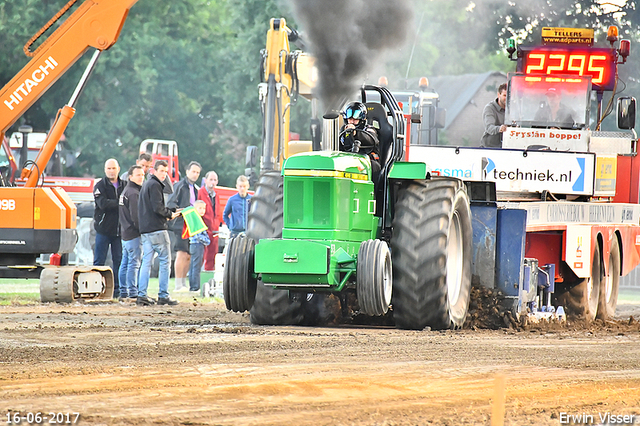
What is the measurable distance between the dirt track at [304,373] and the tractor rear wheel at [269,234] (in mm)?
248

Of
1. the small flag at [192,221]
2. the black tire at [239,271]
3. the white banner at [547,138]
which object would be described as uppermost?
the white banner at [547,138]

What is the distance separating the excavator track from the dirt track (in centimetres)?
310

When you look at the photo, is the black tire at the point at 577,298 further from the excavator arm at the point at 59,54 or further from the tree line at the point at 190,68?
the tree line at the point at 190,68

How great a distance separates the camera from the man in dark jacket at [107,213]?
15.6 metres

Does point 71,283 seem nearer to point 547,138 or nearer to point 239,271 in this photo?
point 239,271

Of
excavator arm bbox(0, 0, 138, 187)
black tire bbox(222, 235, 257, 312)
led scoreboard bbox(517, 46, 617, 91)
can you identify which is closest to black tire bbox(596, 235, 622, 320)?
led scoreboard bbox(517, 46, 617, 91)

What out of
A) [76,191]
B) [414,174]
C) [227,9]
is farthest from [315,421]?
[227,9]

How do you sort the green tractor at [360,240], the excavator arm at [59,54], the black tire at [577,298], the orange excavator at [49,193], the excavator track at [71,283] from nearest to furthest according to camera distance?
the green tractor at [360,240] < the black tire at [577,298] < the orange excavator at [49,193] < the excavator track at [71,283] < the excavator arm at [59,54]

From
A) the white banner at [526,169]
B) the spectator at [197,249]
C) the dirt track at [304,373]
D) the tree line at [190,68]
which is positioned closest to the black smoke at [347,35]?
the white banner at [526,169]

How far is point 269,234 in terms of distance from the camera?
411 inches

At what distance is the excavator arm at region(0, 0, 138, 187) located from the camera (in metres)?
14.2

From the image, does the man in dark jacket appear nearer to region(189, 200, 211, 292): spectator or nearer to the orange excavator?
the orange excavator

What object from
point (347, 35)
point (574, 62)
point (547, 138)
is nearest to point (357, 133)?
point (347, 35)

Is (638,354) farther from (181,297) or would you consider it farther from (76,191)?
(76,191)
